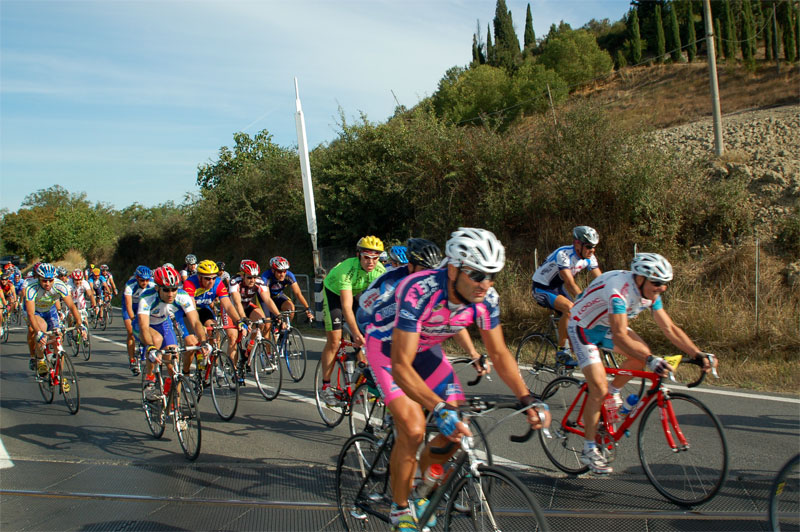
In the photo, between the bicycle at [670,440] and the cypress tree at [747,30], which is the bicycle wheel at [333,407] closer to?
the bicycle at [670,440]

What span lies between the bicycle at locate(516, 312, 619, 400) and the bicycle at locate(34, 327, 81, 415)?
21.0 ft

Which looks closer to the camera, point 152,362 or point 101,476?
point 101,476

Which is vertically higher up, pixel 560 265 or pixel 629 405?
pixel 560 265

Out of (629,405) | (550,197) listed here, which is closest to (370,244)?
(629,405)

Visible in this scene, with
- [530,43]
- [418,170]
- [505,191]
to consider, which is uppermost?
[530,43]

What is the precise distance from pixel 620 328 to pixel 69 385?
778cm

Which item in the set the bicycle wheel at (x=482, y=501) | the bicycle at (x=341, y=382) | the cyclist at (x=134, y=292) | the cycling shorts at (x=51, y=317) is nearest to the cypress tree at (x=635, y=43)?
the cyclist at (x=134, y=292)

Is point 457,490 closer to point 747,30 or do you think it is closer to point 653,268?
point 653,268

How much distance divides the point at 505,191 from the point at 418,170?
11.2ft

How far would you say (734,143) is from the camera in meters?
16.2

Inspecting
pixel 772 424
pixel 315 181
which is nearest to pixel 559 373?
pixel 772 424

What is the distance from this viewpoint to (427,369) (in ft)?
12.5

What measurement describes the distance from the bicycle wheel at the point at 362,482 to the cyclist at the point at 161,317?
3081 mm

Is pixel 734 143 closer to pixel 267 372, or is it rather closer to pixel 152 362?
pixel 267 372
